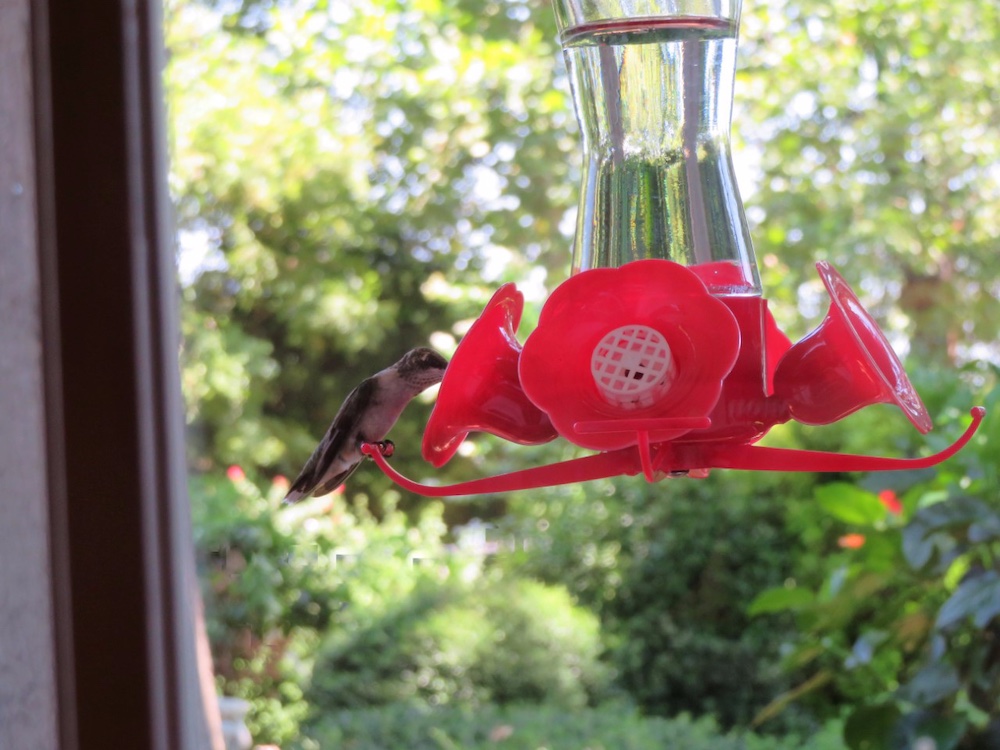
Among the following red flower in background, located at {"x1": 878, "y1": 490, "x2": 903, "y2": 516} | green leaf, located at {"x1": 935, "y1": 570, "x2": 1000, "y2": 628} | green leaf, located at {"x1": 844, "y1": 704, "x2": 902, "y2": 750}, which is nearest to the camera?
green leaf, located at {"x1": 935, "y1": 570, "x2": 1000, "y2": 628}

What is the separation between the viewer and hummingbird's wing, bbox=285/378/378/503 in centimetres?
80

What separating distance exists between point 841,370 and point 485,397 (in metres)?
0.24

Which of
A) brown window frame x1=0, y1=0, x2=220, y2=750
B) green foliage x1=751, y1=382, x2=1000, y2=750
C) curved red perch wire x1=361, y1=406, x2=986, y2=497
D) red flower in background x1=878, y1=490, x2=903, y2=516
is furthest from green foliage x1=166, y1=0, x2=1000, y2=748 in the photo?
curved red perch wire x1=361, y1=406, x2=986, y2=497

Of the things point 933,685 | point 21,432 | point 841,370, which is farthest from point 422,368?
point 933,685

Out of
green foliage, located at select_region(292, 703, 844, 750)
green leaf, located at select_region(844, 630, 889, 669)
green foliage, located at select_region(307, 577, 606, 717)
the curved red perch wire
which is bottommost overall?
green foliage, located at select_region(292, 703, 844, 750)

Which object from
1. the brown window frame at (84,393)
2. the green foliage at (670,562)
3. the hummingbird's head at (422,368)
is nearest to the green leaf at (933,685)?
the brown window frame at (84,393)

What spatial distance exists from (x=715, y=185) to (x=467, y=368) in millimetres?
247

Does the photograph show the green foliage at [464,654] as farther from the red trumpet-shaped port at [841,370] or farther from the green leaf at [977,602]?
the red trumpet-shaped port at [841,370]

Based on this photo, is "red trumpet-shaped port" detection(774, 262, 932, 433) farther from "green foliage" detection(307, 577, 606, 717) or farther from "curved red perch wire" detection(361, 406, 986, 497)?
"green foliage" detection(307, 577, 606, 717)

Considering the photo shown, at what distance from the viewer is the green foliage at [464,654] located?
123 inches

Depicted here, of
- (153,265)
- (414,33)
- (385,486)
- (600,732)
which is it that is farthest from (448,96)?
(153,265)

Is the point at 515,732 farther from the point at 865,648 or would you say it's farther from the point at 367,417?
the point at 367,417

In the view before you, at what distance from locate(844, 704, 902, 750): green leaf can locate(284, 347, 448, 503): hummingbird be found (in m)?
1.54

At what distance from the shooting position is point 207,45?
11.3 feet
